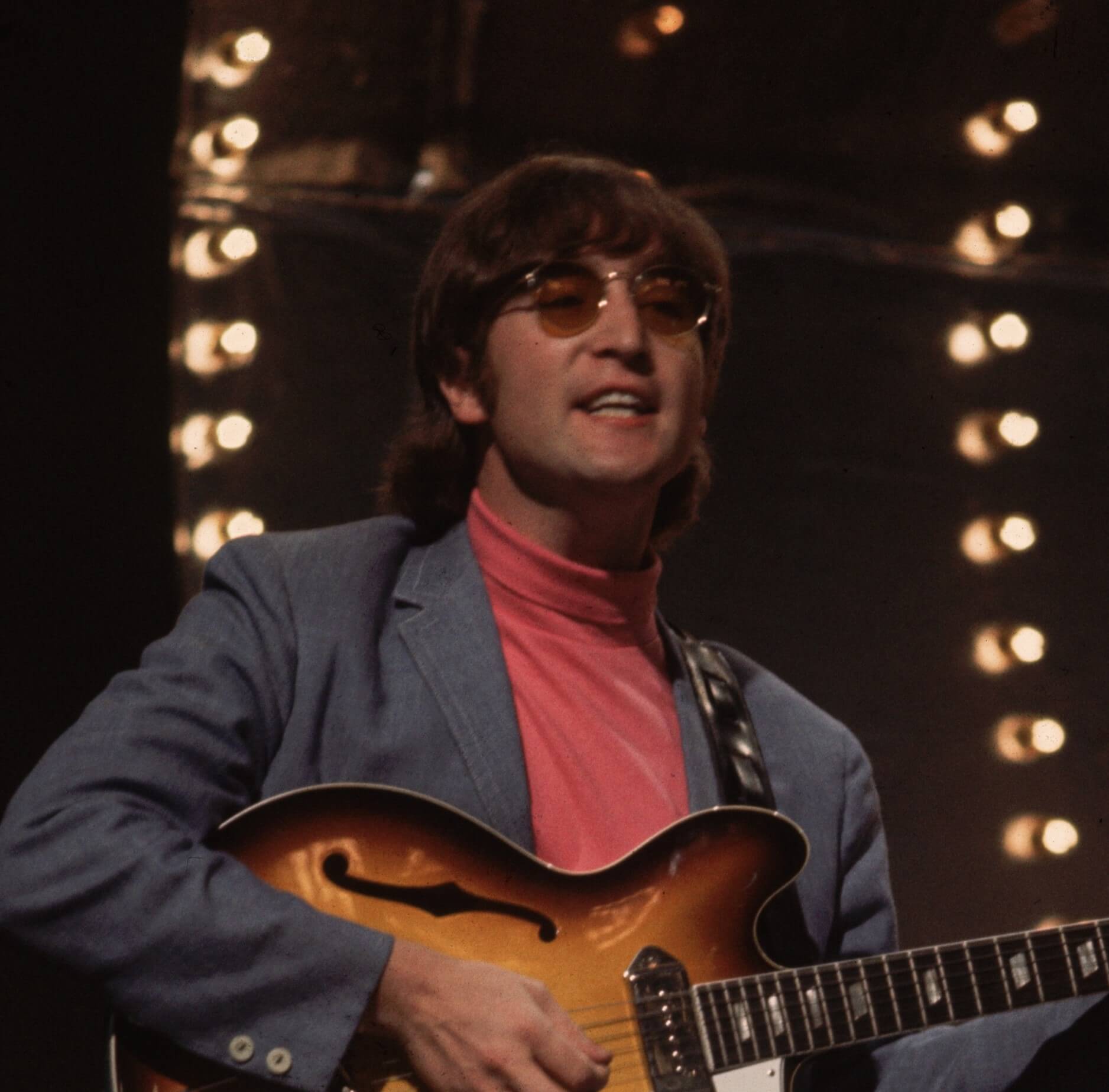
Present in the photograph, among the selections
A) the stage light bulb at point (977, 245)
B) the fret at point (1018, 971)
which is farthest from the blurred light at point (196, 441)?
the stage light bulb at point (977, 245)

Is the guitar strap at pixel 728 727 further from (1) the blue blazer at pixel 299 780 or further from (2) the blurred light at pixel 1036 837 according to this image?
(2) the blurred light at pixel 1036 837

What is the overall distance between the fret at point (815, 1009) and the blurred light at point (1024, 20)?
6.94ft

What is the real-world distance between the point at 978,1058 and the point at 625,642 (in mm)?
748

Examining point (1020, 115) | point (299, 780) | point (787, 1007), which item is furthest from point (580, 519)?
point (1020, 115)

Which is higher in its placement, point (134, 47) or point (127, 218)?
point (134, 47)

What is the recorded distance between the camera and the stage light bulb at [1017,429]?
303cm

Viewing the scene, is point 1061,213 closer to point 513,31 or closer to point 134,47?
point 513,31

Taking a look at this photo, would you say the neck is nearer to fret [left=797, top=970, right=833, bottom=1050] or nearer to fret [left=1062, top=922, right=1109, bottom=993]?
fret [left=797, top=970, right=833, bottom=1050]

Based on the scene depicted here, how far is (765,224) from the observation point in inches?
118

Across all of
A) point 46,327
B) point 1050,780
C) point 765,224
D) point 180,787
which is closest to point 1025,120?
point 765,224

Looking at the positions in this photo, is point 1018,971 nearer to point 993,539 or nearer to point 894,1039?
point 894,1039

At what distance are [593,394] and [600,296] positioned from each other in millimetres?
151

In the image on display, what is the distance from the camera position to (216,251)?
8.47 feet

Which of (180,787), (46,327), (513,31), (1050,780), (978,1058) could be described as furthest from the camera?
(1050,780)
